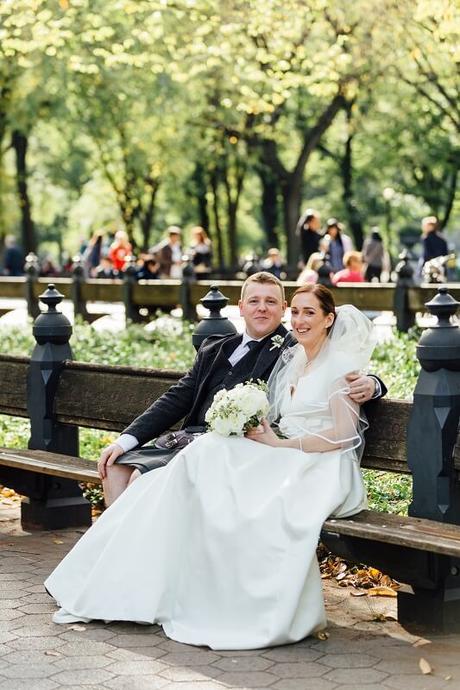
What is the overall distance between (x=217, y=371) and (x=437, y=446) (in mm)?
1242

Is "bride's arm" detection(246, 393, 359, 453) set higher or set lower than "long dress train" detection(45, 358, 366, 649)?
higher

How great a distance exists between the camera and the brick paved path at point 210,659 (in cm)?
450

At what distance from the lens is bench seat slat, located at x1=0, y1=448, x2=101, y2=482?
615cm

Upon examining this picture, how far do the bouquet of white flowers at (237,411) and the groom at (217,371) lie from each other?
0.45m

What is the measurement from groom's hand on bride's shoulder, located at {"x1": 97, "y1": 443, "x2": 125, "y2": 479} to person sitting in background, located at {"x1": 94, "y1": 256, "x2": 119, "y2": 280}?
2056 cm

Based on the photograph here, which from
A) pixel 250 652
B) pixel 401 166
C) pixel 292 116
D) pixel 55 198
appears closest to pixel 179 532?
pixel 250 652

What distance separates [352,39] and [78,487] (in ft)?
52.2

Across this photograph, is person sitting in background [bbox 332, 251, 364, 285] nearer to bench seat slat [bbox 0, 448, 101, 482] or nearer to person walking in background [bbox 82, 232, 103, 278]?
bench seat slat [bbox 0, 448, 101, 482]

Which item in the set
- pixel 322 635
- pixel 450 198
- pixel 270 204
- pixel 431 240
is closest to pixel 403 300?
pixel 431 240

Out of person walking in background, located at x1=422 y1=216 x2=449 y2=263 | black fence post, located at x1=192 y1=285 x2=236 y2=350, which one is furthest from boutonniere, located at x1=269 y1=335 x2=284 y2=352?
person walking in background, located at x1=422 y1=216 x2=449 y2=263

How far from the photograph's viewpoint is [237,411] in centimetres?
516

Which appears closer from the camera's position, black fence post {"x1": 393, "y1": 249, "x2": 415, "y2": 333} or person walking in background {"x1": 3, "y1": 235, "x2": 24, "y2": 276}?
black fence post {"x1": 393, "y1": 249, "x2": 415, "y2": 333}

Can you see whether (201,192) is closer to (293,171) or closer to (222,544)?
(293,171)

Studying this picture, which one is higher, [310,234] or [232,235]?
[232,235]
